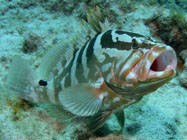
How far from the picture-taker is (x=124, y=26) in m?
4.58

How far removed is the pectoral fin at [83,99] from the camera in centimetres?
205

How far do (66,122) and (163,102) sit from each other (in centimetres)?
184

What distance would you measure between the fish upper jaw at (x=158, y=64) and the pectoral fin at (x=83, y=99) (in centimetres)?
60

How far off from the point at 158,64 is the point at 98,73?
70cm

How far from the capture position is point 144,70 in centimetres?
164

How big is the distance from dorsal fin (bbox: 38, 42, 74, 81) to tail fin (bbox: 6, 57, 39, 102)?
→ 183mm

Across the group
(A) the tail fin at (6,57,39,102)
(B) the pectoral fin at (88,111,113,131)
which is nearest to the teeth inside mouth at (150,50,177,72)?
(B) the pectoral fin at (88,111,113,131)

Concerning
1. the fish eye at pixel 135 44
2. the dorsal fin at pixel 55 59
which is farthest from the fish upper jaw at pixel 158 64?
the dorsal fin at pixel 55 59

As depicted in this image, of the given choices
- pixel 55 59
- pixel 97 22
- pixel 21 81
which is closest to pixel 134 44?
pixel 97 22

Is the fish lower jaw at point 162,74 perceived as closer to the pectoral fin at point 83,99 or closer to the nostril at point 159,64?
the nostril at point 159,64

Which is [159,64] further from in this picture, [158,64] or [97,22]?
[97,22]

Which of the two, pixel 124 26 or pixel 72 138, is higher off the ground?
pixel 124 26

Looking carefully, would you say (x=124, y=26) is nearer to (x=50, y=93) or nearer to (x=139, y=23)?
(x=139, y=23)

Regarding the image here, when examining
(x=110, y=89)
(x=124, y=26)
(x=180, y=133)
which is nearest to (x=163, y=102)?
(x=180, y=133)
